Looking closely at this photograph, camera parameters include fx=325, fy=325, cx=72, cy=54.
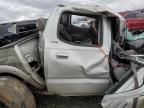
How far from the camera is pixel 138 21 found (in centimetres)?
1066

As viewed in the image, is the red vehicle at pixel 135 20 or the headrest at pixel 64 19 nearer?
the headrest at pixel 64 19

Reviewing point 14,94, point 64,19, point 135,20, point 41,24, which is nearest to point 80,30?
point 64,19

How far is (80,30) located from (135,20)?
17.6ft

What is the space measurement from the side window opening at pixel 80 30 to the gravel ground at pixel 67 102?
1114mm

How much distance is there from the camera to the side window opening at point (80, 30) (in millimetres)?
5238

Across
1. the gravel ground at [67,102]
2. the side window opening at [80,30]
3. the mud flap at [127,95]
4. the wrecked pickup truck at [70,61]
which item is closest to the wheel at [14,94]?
the wrecked pickup truck at [70,61]

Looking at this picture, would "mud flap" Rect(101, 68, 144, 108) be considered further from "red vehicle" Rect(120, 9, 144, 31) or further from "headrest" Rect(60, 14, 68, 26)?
"red vehicle" Rect(120, 9, 144, 31)

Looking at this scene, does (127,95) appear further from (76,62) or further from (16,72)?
(16,72)

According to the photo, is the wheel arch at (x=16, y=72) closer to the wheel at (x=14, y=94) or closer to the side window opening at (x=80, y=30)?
the wheel at (x=14, y=94)

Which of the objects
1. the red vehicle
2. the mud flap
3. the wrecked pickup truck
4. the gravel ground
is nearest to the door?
the wrecked pickup truck

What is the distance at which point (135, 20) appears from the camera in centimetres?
1072

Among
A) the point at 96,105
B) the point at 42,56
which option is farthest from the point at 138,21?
the point at 42,56

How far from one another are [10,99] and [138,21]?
6798 millimetres

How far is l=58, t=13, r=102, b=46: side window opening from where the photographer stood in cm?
524
